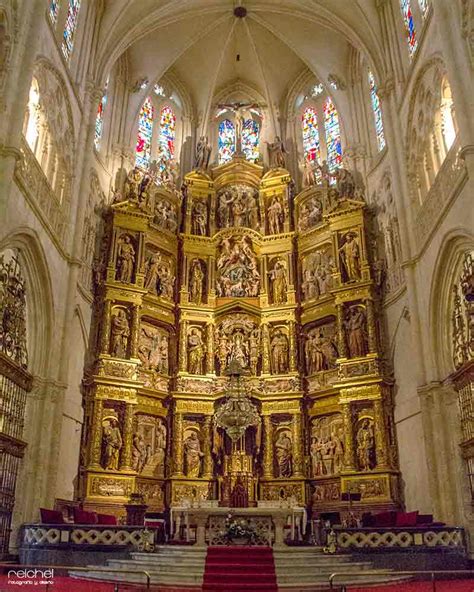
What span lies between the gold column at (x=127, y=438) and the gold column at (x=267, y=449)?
4.98 m

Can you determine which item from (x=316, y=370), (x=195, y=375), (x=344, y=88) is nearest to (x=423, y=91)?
(x=344, y=88)

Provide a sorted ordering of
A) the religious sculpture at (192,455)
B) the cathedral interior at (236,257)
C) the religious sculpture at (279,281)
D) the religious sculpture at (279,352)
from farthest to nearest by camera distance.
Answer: the religious sculpture at (279,281), the religious sculpture at (279,352), the religious sculpture at (192,455), the cathedral interior at (236,257)

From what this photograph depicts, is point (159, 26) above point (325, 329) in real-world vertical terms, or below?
above

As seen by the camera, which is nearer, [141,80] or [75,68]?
[75,68]

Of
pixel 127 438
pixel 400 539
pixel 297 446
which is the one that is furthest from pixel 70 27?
pixel 400 539

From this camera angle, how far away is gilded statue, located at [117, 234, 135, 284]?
76.4 feet

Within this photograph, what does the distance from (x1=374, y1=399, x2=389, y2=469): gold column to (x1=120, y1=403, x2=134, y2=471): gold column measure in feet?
27.6

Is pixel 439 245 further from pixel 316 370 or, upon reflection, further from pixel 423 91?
pixel 316 370

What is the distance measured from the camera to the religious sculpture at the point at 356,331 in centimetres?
2188

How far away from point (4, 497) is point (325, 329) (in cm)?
1320

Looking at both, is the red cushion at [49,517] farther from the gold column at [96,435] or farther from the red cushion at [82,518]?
the gold column at [96,435]

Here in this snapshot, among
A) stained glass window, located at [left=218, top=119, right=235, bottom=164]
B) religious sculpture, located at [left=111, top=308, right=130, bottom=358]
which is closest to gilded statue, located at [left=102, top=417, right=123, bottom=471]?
religious sculpture, located at [left=111, top=308, right=130, bottom=358]

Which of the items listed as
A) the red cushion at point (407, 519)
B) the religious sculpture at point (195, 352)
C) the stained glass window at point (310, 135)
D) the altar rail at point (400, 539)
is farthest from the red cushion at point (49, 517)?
the stained glass window at point (310, 135)

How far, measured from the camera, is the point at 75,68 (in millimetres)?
21188
